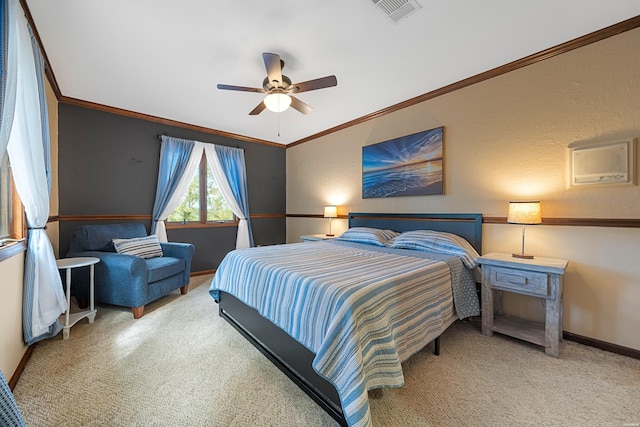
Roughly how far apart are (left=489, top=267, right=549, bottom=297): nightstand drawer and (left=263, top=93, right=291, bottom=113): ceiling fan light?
2.57m

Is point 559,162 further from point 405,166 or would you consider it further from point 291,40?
point 291,40

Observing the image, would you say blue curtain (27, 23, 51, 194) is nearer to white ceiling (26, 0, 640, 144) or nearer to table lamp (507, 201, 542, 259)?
white ceiling (26, 0, 640, 144)

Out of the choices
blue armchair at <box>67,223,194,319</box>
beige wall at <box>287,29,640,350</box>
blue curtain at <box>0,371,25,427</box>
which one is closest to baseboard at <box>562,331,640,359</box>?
beige wall at <box>287,29,640,350</box>

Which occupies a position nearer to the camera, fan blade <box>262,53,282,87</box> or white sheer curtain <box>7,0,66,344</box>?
white sheer curtain <box>7,0,66,344</box>

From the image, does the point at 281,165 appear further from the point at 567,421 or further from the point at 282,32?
the point at 567,421

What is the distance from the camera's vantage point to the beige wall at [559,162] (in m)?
2.04

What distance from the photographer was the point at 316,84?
2322 mm

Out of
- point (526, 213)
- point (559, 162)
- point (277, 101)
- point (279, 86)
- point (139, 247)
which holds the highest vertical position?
point (279, 86)

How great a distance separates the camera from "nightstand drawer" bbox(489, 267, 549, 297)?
2.04 m

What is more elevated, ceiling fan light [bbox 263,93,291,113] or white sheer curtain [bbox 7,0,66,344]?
ceiling fan light [bbox 263,93,291,113]

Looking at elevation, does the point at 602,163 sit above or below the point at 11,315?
above

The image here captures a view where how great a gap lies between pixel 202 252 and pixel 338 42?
12.7 ft

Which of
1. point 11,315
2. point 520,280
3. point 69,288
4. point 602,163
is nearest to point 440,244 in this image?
point 520,280

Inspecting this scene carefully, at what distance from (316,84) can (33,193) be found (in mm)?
2448
